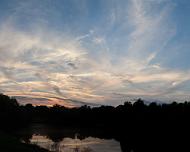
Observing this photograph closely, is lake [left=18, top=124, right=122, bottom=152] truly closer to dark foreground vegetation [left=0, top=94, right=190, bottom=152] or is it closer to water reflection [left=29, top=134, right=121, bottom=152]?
water reflection [left=29, top=134, right=121, bottom=152]

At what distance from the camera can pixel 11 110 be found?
498 feet

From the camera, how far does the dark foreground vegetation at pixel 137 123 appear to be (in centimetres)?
7469

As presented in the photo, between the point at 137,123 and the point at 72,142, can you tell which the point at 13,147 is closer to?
the point at 72,142

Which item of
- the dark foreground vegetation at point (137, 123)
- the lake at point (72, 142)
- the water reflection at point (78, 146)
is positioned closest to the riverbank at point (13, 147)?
the lake at point (72, 142)

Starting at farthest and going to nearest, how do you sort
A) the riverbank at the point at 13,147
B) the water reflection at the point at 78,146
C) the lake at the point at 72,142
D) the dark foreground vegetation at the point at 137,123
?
the dark foreground vegetation at the point at 137,123 < the lake at the point at 72,142 < the water reflection at the point at 78,146 < the riverbank at the point at 13,147

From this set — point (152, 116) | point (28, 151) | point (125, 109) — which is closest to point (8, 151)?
point (28, 151)

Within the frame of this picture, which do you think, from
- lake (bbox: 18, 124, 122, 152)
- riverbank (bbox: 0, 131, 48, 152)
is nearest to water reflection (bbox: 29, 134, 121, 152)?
lake (bbox: 18, 124, 122, 152)

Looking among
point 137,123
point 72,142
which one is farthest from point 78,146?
point 137,123

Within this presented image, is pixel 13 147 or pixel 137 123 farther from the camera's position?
pixel 137 123

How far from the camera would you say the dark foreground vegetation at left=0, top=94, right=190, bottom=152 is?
74.7 metres

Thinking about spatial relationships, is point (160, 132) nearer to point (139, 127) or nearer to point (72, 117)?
point (139, 127)

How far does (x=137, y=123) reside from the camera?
124 meters

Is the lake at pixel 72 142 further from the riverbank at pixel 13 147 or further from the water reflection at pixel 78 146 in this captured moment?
the riverbank at pixel 13 147

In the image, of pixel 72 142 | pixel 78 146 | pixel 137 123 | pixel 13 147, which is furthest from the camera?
pixel 137 123
